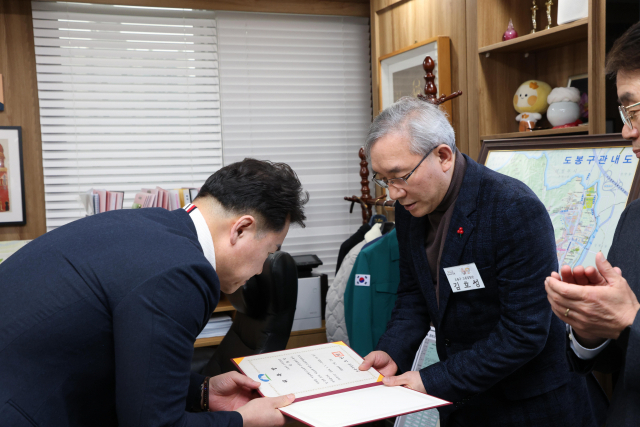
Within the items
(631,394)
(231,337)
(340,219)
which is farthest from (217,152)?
(631,394)

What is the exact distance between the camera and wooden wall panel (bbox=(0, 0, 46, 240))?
3248 millimetres

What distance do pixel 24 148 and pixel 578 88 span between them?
317 cm

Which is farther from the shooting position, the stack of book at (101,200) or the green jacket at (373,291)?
the stack of book at (101,200)

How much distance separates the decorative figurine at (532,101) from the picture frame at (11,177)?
292 cm

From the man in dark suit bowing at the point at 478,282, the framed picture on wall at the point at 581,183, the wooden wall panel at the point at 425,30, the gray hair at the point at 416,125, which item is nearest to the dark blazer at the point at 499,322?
the man in dark suit bowing at the point at 478,282

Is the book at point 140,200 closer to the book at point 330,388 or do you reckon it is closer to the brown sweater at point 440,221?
the book at point 330,388

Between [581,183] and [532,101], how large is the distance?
719 mm

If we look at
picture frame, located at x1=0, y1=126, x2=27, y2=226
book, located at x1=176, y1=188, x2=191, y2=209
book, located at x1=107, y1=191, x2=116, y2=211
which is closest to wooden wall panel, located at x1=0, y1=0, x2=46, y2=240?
picture frame, located at x1=0, y1=126, x2=27, y2=226

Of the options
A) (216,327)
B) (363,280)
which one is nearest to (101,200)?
(216,327)

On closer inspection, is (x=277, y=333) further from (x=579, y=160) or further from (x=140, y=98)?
(x=140, y=98)

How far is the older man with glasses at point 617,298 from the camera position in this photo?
0.93m

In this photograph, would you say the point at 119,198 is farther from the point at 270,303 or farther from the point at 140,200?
the point at 270,303

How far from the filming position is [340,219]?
397cm

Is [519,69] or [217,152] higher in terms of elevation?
[519,69]
